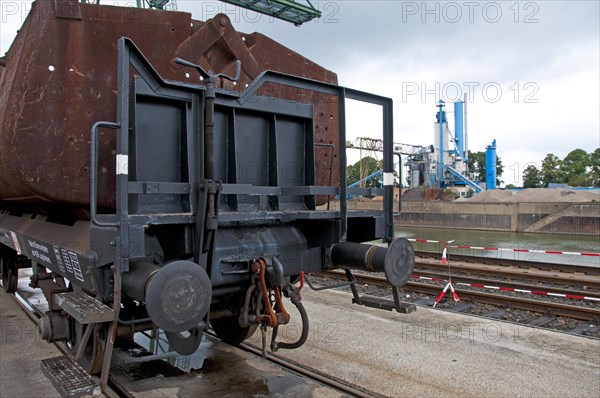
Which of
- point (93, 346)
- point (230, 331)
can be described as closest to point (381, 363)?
point (230, 331)

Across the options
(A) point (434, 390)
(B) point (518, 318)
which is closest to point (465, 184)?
(B) point (518, 318)

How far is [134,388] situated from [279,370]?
1447mm

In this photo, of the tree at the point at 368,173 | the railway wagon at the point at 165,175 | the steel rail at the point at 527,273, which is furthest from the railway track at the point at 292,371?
the tree at the point at 368,173

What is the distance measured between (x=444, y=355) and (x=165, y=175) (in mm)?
3810

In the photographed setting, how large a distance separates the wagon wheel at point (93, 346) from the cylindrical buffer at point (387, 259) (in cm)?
208

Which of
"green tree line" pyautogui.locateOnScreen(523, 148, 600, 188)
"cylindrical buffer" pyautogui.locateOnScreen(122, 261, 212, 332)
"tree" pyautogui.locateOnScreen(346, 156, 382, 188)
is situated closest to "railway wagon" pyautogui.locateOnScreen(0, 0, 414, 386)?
"cylindrical buffer" pyautogui.locateOnScreen(122, 261, 212, 332)

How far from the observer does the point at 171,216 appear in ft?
10.4

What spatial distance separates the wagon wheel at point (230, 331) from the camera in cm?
520

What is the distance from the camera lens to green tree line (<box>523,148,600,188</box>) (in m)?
69.4

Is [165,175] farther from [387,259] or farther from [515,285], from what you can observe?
[515,285]

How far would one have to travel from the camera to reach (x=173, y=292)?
2848mm

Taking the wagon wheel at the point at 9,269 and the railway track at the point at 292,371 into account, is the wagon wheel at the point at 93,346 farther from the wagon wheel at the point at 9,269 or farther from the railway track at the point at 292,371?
the wagon wheel at the point at 9,269

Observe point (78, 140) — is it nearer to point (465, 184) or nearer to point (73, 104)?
point (73, 104)

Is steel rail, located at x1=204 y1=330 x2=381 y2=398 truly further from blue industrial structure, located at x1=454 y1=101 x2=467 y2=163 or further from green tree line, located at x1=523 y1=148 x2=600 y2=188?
green tree line, located at x1=523 y1=148 x2=600 y2=188
